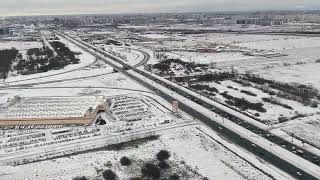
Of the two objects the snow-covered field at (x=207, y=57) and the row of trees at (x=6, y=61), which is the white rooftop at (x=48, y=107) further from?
the snow-covered field at (x=207, y=57)

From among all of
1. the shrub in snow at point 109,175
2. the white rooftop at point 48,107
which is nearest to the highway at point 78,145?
the shrub in snow at point 109,175

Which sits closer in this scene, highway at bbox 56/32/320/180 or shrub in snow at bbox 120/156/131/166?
highway at bbox 56/32/320/180

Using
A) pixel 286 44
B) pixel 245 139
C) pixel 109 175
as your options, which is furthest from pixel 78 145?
pixel 286 44

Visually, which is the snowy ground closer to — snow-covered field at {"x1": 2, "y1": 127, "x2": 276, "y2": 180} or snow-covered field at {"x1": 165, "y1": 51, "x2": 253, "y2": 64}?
snow-covered field at {"x1": 2, "y1": 127, "x2": 276, "y2": 180}

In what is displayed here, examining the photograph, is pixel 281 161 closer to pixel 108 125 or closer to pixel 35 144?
pixel 108 125

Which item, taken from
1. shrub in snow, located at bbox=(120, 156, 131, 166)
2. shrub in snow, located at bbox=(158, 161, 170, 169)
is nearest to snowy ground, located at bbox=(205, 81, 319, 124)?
shrub in snow, located at bbox=(158, 161, 170, 169)

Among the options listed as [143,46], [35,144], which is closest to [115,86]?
[35,144]

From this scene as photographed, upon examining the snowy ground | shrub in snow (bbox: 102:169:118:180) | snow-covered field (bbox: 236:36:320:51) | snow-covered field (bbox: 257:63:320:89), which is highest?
snow-covered field (bbox: 236:36:320:51)
